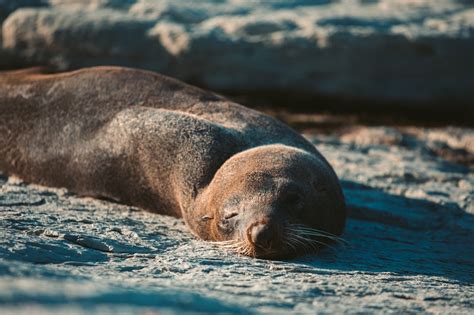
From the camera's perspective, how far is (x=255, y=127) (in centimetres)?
671

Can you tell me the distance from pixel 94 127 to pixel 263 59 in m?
4.53

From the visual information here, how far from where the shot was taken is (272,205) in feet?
17.3

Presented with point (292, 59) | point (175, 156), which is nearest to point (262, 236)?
point (175, 156)

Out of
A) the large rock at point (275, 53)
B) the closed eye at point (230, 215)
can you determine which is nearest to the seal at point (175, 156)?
the closed eye at point (230, 215)

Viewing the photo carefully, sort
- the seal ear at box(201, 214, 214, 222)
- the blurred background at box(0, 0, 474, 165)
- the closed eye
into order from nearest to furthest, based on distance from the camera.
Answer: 1. the closed eye
2. the seal ear at box(201, 214, 214, 222)
3. the blurred background at box(0, 0, 474, 165)

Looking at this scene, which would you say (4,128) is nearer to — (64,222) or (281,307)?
(64,222)

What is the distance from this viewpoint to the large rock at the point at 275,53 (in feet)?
36.0

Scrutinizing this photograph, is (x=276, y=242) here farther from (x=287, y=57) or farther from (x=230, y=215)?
(x=287, y=57)

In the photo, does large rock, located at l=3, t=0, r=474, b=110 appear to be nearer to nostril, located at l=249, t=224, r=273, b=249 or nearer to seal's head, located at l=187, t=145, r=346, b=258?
seal's head, located at l=187, t=145, r=346, b=258

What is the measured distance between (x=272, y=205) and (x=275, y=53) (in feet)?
19.5

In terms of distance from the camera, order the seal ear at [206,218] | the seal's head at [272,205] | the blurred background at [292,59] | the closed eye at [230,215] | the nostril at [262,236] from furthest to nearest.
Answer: the blurred background at [292,59] < the seal ear at [206,218] < the closed eye at [230,215] < the seal's head at [272,205] < the nostril at [262,236]

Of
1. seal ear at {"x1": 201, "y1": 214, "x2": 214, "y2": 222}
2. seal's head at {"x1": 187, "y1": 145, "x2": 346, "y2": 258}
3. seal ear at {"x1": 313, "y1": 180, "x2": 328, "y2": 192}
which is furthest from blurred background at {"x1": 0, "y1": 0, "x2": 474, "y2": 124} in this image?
seal ear at {"x1": 201, "y1": 214, "x2": 214, "y2": 222}

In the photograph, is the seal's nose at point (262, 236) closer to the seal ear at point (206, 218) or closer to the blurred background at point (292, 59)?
the seal ear at point (206, 218)

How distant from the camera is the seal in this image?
539 cm
